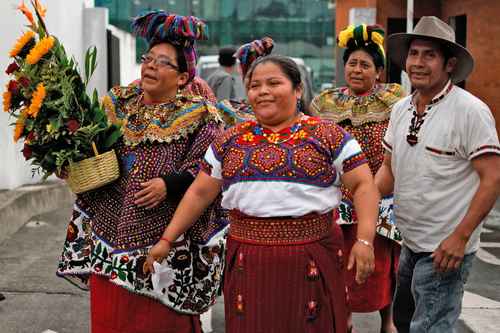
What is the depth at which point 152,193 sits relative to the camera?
168 inches

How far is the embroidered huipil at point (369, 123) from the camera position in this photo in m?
5.53

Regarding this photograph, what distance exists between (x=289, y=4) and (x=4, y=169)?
35540mm

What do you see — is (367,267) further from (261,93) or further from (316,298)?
(261,93)

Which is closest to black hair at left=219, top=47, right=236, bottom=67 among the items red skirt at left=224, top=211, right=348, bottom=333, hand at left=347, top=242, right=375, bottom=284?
red skirt at left=224, top=211, right=348, bottom=333

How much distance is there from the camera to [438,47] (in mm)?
3996

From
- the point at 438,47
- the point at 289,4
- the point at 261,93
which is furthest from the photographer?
the point at 289,4

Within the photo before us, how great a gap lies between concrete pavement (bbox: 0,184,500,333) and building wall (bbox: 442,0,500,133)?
18.3 feet

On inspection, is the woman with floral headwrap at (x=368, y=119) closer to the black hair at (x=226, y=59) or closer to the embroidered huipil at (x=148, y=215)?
the embroidered huipil at (x=148, y=215)

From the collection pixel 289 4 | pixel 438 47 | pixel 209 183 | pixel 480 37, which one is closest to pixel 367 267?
pixel 209 183

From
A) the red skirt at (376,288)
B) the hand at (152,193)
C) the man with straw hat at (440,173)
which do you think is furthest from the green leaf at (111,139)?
the red skirt at (376,288)

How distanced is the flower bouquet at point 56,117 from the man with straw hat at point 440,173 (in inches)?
58.1

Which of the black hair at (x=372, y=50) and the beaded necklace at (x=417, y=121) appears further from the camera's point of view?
the black hair at (x=372, y=50)

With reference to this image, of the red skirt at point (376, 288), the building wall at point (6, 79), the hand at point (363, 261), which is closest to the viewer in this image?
the hand at point (363, 261)

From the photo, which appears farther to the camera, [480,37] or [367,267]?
[480,37]
